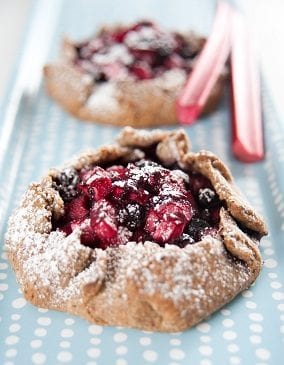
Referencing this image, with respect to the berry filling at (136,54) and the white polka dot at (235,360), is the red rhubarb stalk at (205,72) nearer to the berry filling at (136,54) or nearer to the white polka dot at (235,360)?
the berry filling at (136,54)

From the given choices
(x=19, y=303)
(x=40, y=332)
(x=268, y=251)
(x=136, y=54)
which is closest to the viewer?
(x=40, y=332)

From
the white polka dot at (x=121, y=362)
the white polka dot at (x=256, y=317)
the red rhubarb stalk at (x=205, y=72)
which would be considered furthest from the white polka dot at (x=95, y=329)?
the red rhubarb stalk at (x=205, y=72)

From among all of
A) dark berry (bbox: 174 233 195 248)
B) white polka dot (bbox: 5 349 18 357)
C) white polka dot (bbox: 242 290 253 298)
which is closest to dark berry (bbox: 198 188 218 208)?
dark berry (bbox: 174 233 195 248)

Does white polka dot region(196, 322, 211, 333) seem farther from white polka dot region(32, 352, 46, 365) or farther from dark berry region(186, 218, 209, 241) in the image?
white polka dot region(32, 352, 46, 365)

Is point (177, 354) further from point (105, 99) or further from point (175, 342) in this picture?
point (105, 99)

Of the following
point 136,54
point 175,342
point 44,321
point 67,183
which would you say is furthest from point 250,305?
point 136,54

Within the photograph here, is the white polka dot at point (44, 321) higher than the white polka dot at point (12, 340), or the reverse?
the white polka dot at point (44, 321)
